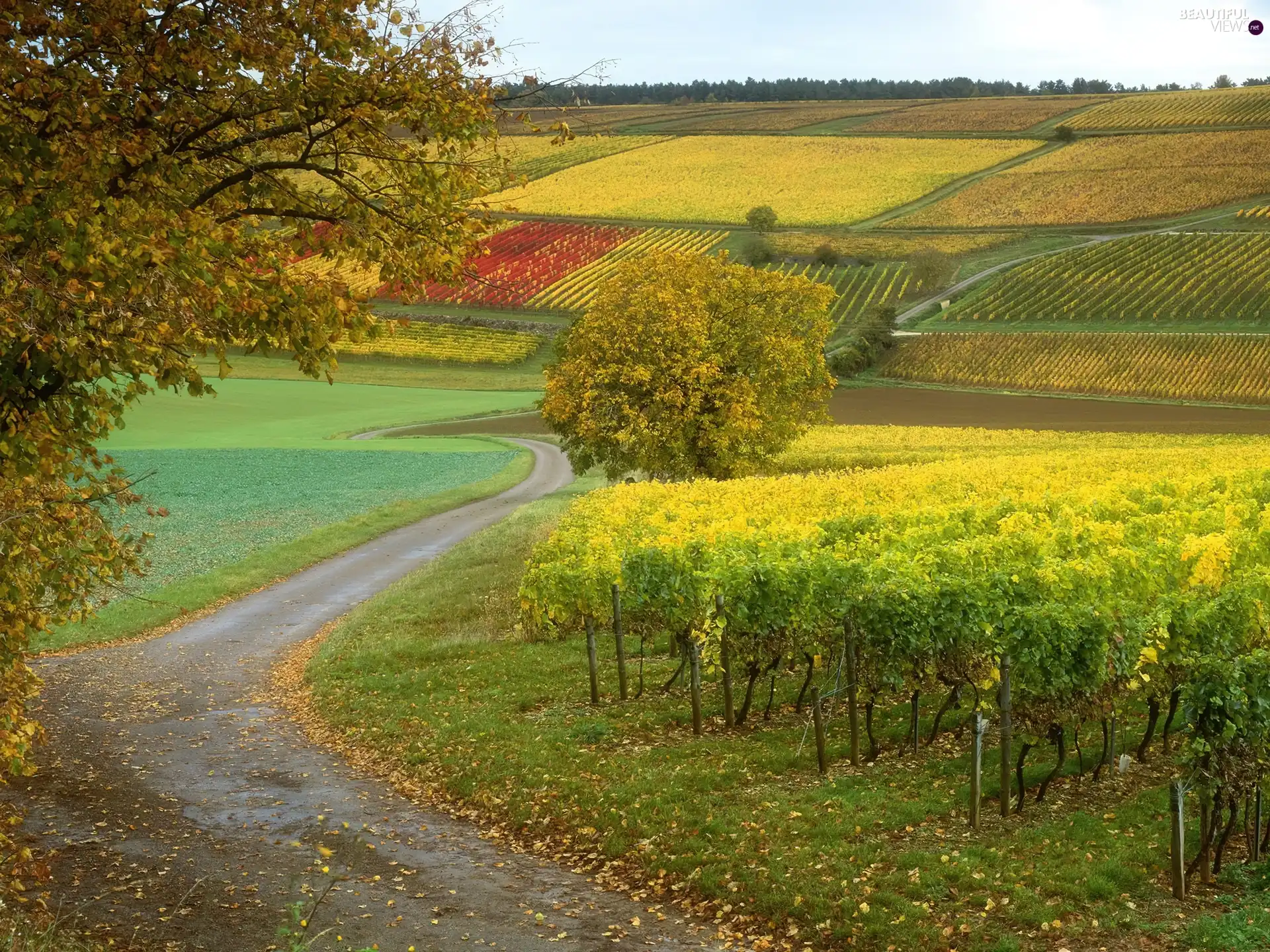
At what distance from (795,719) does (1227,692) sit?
7.13 m

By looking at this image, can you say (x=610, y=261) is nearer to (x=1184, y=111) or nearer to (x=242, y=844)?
(x=1184, y=111)

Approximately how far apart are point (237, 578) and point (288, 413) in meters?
59.5

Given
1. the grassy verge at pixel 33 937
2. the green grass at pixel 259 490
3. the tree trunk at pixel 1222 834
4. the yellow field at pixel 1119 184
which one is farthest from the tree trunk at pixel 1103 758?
the yellow field at pixel 1119 184

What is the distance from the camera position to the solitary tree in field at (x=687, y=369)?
137 feet

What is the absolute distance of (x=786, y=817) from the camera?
44.5 feet

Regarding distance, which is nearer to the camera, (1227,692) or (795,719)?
(1227,692)

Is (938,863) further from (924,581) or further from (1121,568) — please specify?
(1121,568)

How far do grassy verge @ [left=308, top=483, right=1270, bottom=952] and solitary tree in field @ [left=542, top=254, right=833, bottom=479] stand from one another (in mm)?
21212

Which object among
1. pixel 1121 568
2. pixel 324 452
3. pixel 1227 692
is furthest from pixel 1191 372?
pixel 1227 692

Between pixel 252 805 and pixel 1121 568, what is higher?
A: pixel 1121 568

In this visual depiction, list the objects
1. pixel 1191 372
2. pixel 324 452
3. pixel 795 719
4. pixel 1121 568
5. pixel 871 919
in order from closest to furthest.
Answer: pixel 871 919, pixel 1121 568, pixel 795 719, pixel 324 452, pixel 1191 372

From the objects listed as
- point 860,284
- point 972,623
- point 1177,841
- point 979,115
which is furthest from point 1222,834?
point 979,115

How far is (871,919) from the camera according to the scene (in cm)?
1118

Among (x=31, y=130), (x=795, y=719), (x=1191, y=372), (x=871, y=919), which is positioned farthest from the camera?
(x=1191, y=372)
